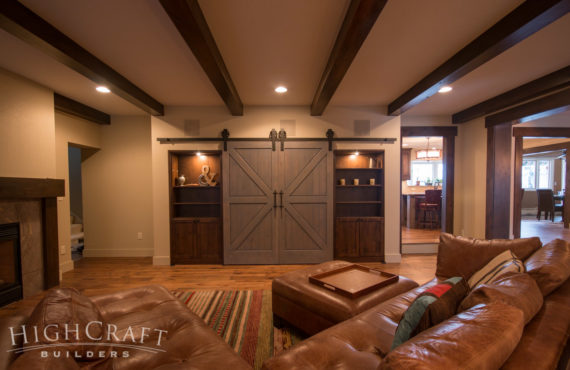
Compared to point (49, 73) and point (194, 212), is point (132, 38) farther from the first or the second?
point (194, 212)

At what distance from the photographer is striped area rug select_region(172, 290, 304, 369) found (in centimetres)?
206

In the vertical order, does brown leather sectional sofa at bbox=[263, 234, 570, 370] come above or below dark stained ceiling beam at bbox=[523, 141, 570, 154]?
below

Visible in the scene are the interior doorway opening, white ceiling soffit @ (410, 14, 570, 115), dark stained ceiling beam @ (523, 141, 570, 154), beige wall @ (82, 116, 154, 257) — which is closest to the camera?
white ceiling soffit @ (410, 14, 570, 115)

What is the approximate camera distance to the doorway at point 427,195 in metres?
4.82

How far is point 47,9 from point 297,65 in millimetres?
2118

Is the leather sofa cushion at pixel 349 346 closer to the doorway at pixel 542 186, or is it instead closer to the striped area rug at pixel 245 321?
the striped area rug at pixel 245 321

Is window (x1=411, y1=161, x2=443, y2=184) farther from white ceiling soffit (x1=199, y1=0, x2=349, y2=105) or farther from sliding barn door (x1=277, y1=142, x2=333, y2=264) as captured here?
white ceiling soffit (x1=199, y1=0, x2=349, y2=105)

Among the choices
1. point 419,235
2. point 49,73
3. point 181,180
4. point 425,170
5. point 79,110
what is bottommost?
point 419,235

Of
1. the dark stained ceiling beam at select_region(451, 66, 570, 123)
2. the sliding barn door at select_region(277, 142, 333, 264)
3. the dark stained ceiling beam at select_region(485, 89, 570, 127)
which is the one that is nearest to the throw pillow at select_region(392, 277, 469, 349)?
the sliding barn door at select_region(277, 142, 333, 264)

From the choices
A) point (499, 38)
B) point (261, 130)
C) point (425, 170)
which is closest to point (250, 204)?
point (261, 130)

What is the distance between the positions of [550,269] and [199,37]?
2663 millimetres

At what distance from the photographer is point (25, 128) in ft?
9.97

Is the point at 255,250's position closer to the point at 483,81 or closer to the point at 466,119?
the point at 483,81

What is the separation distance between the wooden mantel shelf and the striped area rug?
81.6 inches
